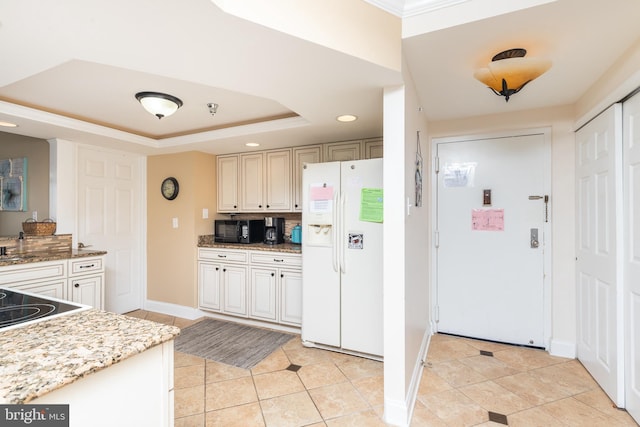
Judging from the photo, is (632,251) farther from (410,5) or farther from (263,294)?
(263,294)

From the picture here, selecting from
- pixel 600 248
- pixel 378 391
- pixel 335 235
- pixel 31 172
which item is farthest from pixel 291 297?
pixel 31 172

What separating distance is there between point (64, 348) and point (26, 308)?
0.63m

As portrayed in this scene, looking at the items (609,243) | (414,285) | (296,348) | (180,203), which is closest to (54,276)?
(180,203)

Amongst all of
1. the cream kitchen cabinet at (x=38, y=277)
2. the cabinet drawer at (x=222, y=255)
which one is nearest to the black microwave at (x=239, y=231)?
the cabinet drawer at (x=222, y=255)

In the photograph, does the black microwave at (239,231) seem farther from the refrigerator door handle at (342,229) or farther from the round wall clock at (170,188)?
the refrigerator door handle at (342,229)

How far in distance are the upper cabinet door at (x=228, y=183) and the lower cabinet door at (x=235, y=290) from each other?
797 mm

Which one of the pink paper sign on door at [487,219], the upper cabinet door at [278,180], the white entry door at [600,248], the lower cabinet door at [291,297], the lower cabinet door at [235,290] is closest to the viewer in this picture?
the white entry door at [600,248]

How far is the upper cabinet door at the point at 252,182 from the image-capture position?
3.72 meters

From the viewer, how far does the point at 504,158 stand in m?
2.83

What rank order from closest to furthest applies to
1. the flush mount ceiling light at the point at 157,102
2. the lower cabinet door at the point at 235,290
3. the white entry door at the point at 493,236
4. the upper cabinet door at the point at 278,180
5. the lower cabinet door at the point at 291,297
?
1. the flush mount ceiling light at the point at 157,102
2. the white entry door at the point at 493,236
3. the lower cabinet door at the point at 291,297
4. the lower cabinet door at the point at 235,290
5. the upper cabinet door at the point at 278,180

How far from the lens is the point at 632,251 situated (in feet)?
6.05

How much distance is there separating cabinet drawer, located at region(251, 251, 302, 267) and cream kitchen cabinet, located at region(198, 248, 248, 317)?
0.52 feet

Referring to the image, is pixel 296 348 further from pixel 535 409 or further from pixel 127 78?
pixel 127 78

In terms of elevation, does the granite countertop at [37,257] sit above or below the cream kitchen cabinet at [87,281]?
above
